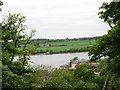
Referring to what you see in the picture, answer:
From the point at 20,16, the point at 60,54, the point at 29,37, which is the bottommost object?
the point at 60,54

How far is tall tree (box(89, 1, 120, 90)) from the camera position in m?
4.14

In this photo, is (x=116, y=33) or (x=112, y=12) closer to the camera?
(x=116, y=33)

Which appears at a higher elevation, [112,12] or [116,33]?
[112,12]

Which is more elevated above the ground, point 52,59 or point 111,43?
point 111,43

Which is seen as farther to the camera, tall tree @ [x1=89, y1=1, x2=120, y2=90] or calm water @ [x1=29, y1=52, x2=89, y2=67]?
calm water @ [x1=29, y1=52, x2=89, y2=67]

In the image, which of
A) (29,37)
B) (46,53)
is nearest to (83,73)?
(29,37)

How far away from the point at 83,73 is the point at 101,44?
12.8m

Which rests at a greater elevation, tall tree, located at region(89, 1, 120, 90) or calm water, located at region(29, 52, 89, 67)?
tall tree, located at region(89, 1, 120, 90)

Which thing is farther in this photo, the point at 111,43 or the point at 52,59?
the point at 52,59

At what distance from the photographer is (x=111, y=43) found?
14.6ft

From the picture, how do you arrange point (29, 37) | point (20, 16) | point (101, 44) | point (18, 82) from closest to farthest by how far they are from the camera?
point (101, 44)
point (18, 82)
point (20, 16)
point (29, 37)

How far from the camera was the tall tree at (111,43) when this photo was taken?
4.14m

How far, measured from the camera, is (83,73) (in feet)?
55.4

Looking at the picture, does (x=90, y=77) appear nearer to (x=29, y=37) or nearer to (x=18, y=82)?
(x=29, y=37)
